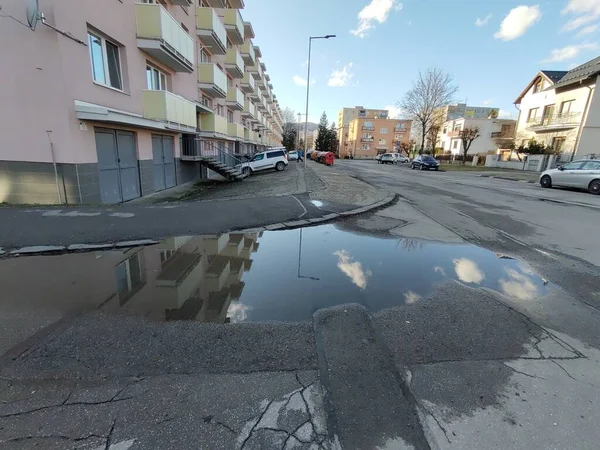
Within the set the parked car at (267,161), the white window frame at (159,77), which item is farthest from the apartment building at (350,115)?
the white window frame at (159,77)

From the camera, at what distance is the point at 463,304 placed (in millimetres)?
3961

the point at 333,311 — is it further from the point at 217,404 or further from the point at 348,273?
the point at 217,404

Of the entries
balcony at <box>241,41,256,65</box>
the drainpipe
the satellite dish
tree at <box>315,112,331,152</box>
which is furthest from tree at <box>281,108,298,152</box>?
the satellite dish

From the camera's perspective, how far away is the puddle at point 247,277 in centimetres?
375

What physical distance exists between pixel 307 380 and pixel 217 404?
76 cm

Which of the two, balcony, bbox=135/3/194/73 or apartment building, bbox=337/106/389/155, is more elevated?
apartment building, bbox=337/106/389/155

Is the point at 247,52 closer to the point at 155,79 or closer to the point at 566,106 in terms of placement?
the point at 155,79

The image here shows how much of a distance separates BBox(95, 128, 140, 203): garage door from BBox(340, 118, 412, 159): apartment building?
76313 millimetres

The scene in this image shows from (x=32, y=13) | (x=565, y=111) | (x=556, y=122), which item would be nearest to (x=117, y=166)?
(x=32, y=13)

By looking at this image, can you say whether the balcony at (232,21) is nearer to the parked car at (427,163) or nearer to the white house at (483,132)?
the parked car at (427,163)

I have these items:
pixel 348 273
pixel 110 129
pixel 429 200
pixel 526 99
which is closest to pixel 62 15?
pixel 110 129

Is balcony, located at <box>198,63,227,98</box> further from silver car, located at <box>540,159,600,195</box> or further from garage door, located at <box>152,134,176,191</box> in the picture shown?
silver car, located at <box>540,159,600,195</box>

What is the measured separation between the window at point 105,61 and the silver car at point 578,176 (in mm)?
23271

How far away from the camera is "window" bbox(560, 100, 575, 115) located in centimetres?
2932
